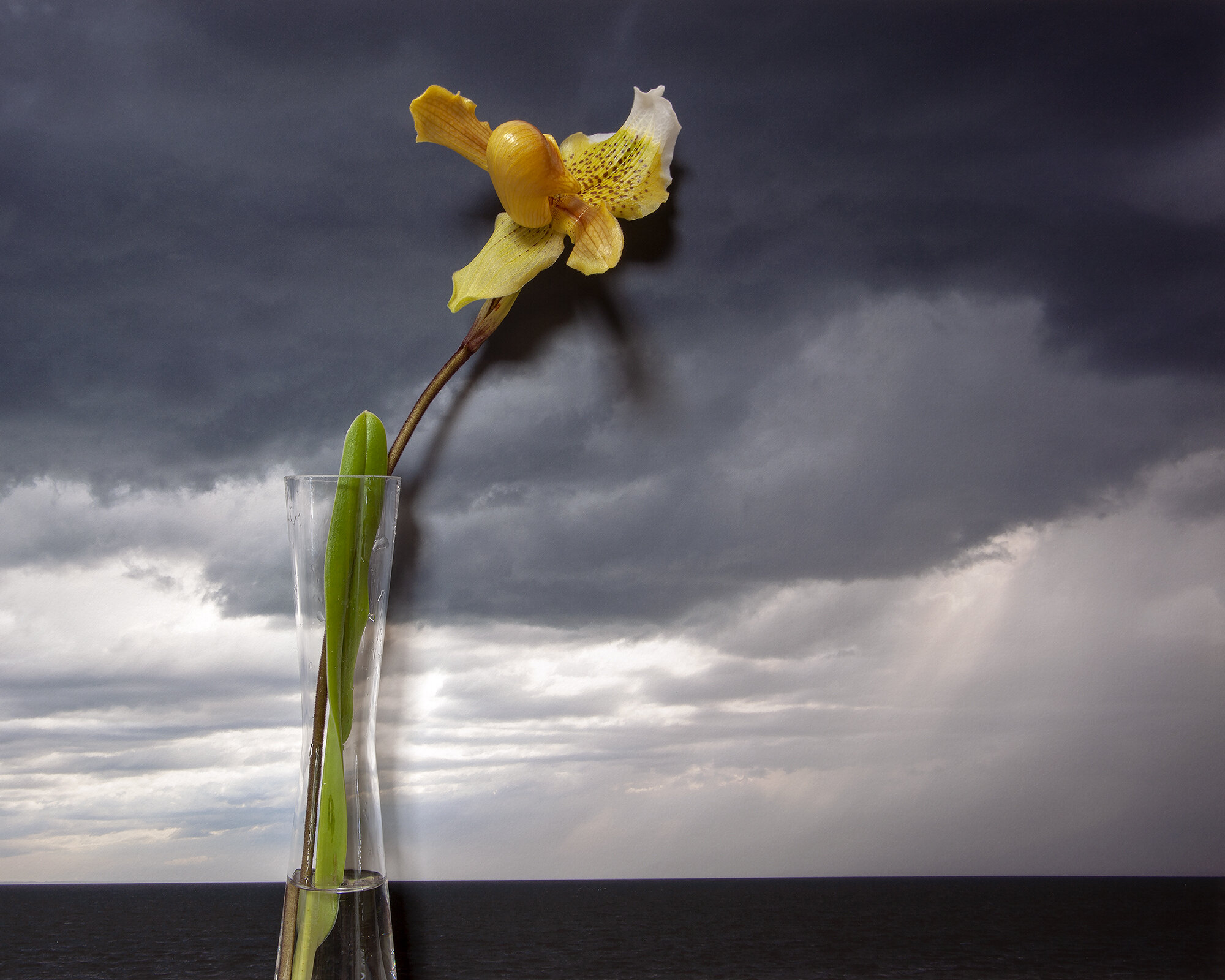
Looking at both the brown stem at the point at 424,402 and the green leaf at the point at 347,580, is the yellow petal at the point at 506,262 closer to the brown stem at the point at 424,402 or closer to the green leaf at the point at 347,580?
the brown stem at the point at 424,402

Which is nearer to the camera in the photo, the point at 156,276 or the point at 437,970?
the point at 437,970

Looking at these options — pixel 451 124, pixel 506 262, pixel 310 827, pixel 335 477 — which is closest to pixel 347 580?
pixel 335 477

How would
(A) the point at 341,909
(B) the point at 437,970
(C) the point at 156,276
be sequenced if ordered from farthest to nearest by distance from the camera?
(C) the point at 156,276
(B) the point at 437,970
(A) the point at 341,909

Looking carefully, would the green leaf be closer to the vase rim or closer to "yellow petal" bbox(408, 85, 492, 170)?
the vase rim

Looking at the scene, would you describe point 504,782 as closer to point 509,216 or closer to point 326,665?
point 326,665

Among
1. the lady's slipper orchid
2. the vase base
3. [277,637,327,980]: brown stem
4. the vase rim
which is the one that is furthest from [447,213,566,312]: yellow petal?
the vase base

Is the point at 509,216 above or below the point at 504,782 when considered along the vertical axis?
above

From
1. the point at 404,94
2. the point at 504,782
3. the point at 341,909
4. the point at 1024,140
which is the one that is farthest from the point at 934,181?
the point at 341,909
